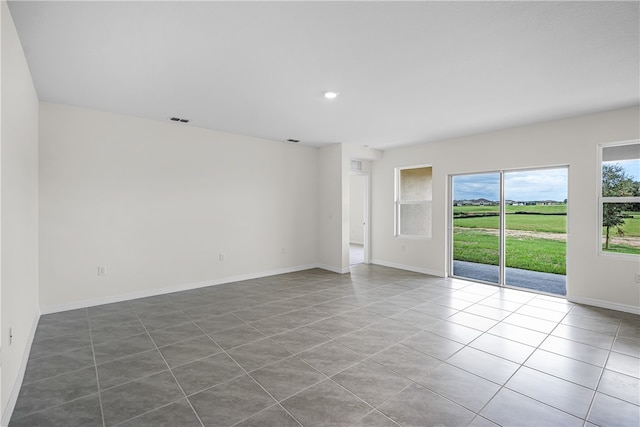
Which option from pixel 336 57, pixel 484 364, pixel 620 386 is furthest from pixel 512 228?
pixel 336 57

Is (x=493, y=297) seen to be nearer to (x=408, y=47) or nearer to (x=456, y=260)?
(x=456, y=260)

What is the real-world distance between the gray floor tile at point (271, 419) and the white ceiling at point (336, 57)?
262cm

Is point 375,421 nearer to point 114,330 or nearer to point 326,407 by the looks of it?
point 326,407

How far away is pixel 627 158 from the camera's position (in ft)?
13.1

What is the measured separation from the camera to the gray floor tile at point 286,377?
2.24 m

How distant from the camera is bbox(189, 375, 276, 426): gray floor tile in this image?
194 cm

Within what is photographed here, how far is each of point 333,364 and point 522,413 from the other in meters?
1.36

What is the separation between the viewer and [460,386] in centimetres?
229

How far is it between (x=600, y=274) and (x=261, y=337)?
179 inches

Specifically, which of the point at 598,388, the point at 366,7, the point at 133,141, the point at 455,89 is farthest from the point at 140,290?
the point at 598,388

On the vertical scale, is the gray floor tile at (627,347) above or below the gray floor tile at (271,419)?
below

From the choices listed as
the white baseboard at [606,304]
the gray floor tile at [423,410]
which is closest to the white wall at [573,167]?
the white baseboard at [606,304]

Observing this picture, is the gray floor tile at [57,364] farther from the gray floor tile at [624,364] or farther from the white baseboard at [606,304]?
the white baseboard at [606,304]

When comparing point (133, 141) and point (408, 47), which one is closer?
point (408, 47)
